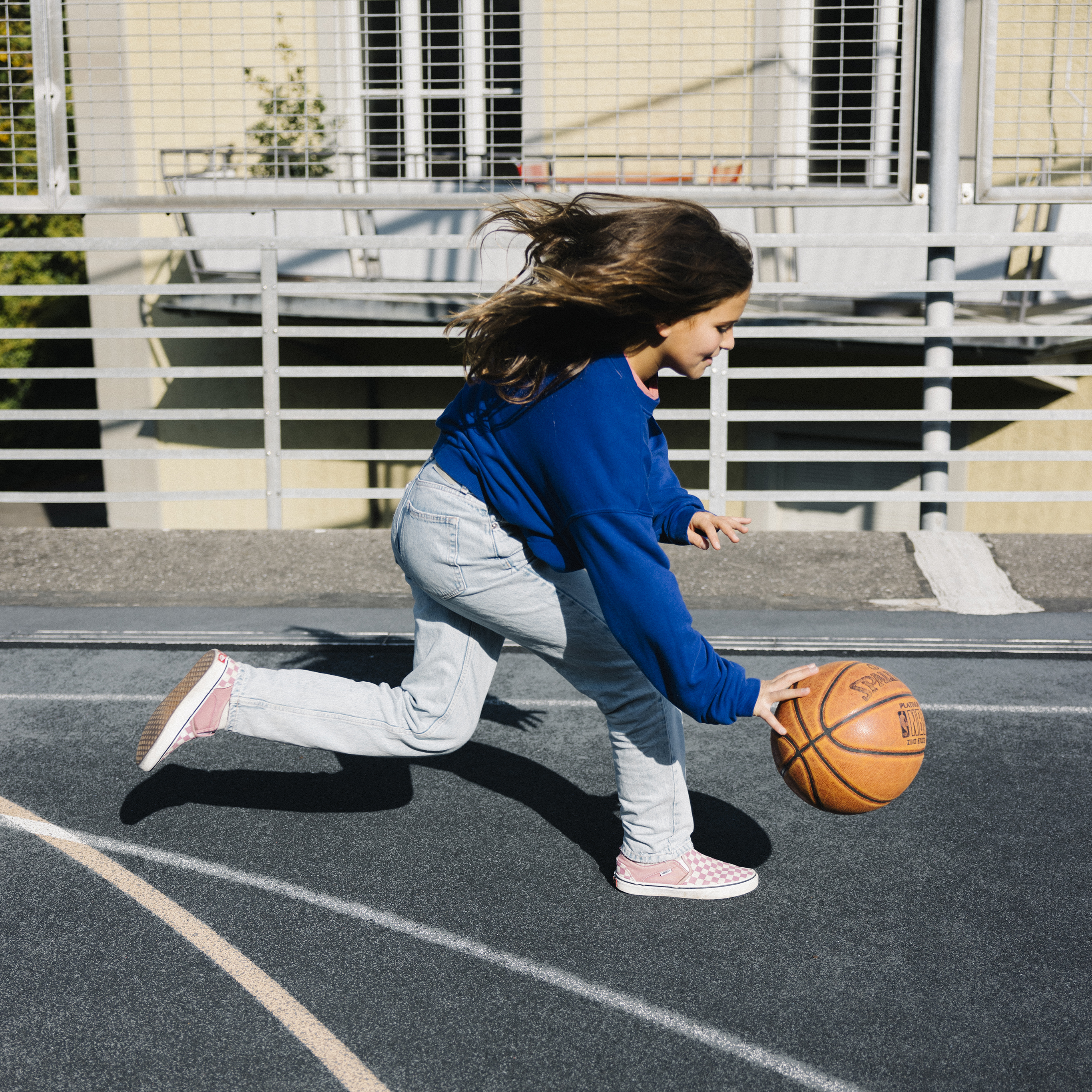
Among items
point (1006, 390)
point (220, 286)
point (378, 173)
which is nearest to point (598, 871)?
point (220, 286)

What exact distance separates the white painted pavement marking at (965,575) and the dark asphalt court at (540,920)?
1716 mm

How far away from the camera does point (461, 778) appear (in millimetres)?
3883

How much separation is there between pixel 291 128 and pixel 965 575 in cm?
621

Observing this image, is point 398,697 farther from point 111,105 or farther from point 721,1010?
point 111,105

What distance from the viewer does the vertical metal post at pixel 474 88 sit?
25.2 feet

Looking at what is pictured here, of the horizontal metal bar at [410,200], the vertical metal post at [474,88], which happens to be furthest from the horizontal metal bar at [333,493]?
the vertical metal post at [474,88]

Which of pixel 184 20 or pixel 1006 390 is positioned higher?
pixel 184 20

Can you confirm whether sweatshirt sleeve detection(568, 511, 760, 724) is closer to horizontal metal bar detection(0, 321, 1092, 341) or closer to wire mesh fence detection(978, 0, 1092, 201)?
horizontal metal bar detection(0, 321, 1092, 341)

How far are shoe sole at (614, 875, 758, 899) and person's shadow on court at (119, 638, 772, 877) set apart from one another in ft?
0.65

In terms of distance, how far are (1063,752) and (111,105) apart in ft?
27.8

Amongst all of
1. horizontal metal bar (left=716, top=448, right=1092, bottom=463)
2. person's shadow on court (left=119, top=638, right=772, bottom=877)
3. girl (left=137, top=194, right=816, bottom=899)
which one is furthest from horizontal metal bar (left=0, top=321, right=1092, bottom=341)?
girl (left=137, top=194, right=816, bottom=899)

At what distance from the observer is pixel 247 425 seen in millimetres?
10766

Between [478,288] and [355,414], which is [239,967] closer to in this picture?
[355,414]

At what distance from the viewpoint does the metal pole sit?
6.73 metres
